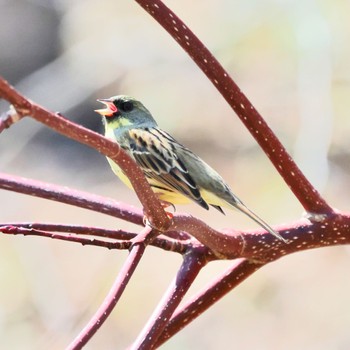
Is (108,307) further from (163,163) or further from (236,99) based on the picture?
Result: (163,163)

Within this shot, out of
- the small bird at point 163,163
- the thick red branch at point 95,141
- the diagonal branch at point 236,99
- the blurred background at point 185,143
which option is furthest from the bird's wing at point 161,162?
the blurred background at point 185,143

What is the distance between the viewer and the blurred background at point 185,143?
7.69m

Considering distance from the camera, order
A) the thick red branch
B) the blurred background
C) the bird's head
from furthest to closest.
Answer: the blurred background
the bird's head
the thick red branch

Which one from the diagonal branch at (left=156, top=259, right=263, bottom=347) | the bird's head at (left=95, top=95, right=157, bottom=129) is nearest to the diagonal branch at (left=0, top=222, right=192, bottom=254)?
the diagonal branch at (left=156, top=259, right=263, bottom=347)

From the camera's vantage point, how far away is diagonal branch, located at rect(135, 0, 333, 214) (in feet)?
5.51

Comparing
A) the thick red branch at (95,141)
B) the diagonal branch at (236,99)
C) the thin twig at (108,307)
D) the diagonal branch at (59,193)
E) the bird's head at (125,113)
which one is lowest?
the thin twig at (108,307)

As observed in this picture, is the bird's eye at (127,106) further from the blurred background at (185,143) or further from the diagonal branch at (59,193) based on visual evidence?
the blurred background at (185,143)

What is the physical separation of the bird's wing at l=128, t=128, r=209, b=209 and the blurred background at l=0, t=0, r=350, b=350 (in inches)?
124

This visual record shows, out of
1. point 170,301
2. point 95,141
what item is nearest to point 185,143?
point 170,301

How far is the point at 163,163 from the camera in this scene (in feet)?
10.8

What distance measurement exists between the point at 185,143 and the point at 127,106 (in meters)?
6.63

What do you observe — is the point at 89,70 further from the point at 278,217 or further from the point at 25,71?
the point at 278,217

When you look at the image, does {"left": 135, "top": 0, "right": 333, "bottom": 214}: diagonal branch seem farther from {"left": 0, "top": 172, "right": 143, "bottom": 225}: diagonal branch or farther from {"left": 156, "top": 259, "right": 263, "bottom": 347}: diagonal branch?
{"left": 0, "top": 172, "right": 143, "bottom": 225}: diagonal branch

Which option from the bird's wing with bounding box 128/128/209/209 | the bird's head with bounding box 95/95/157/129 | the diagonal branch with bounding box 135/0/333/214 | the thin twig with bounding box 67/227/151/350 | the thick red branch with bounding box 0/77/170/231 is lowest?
the thin twig with bounding box 67/227/151/350
